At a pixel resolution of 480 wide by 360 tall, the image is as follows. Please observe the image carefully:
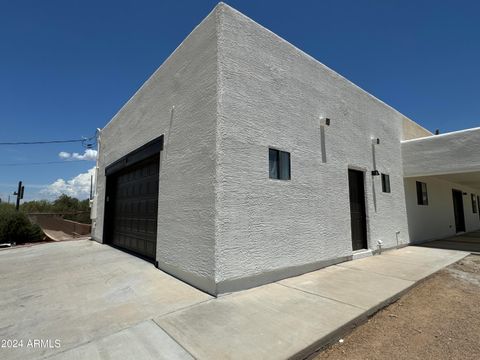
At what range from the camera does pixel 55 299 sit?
4.70 meters

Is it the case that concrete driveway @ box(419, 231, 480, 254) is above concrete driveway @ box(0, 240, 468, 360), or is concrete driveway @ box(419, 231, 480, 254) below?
below

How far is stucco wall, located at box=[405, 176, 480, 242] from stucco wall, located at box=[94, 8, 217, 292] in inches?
383

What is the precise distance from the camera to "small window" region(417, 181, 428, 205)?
39.7ft

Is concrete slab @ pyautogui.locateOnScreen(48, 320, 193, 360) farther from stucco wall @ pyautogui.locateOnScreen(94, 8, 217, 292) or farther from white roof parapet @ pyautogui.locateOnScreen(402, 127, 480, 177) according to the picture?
white roof parapet @ pyautogui.locateOnScreen(402, 127, 480, 177)

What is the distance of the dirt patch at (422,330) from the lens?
3.07 meters

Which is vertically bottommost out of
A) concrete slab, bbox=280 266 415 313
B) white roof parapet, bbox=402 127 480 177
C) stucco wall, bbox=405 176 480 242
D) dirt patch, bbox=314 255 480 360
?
dirt patch, bbox=314 255 480 360

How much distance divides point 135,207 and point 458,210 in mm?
19113

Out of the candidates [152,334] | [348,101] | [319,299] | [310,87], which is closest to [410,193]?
[348,101]

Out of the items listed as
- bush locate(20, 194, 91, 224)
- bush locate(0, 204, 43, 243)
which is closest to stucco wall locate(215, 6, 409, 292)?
bush locate(0, 204, 43, 243)

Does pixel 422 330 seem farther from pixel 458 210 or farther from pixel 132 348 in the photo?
pixel 458 210

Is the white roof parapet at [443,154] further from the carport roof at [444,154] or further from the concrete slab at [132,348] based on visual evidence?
the concrete slab at [132,348]

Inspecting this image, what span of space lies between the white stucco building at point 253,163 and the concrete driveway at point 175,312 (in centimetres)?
59

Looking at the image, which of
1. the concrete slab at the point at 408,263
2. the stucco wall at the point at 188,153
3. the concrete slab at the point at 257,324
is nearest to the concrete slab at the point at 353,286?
the concrete slab at the point at 257,324

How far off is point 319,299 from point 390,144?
8.51 m
